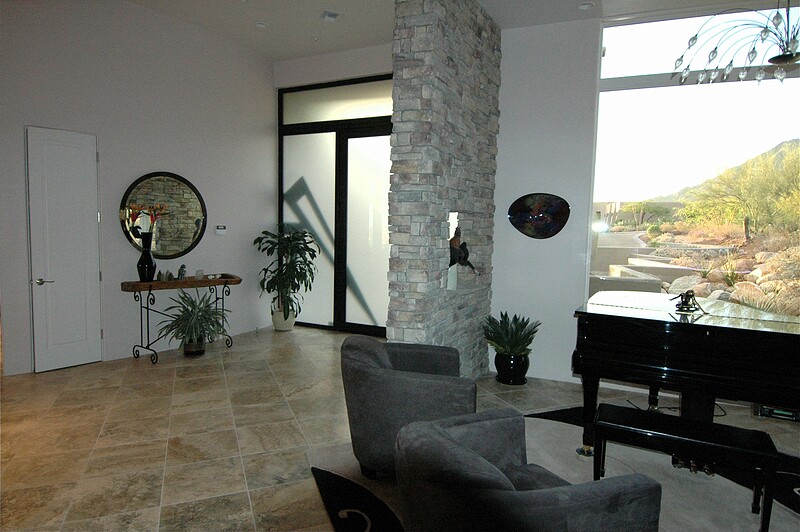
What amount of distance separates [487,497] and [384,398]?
1331 millimetres

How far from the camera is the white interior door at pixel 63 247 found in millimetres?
4723

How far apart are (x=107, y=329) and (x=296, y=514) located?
381cm

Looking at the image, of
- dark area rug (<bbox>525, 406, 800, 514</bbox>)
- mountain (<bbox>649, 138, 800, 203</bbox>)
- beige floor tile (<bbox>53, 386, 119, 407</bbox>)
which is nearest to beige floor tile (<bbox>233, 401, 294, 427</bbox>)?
beige floor tile (<bbox>53, 386, 119, 407</bbox>)

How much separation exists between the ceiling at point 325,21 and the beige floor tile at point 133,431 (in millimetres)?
4248

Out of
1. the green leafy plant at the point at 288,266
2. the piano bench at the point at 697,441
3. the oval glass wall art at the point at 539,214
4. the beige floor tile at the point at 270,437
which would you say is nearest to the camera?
the piano bench at the point at 697,441

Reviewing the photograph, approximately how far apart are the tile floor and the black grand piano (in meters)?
1.31

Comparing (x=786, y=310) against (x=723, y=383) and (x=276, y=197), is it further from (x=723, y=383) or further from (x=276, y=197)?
(x=276, y=197)

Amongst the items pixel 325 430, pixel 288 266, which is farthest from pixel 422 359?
pixel 288 266

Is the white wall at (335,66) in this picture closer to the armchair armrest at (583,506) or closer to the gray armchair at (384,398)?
the gray armchair at (384,398)

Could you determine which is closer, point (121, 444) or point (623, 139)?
point (121, 444)

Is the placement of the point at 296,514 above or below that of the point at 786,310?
below

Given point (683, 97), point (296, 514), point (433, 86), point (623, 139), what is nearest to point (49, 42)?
point (433, 86)

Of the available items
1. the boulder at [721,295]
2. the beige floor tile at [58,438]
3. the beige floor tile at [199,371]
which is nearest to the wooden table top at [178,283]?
the beige floor tile at [199,371]

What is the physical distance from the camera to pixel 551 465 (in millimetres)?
3295
